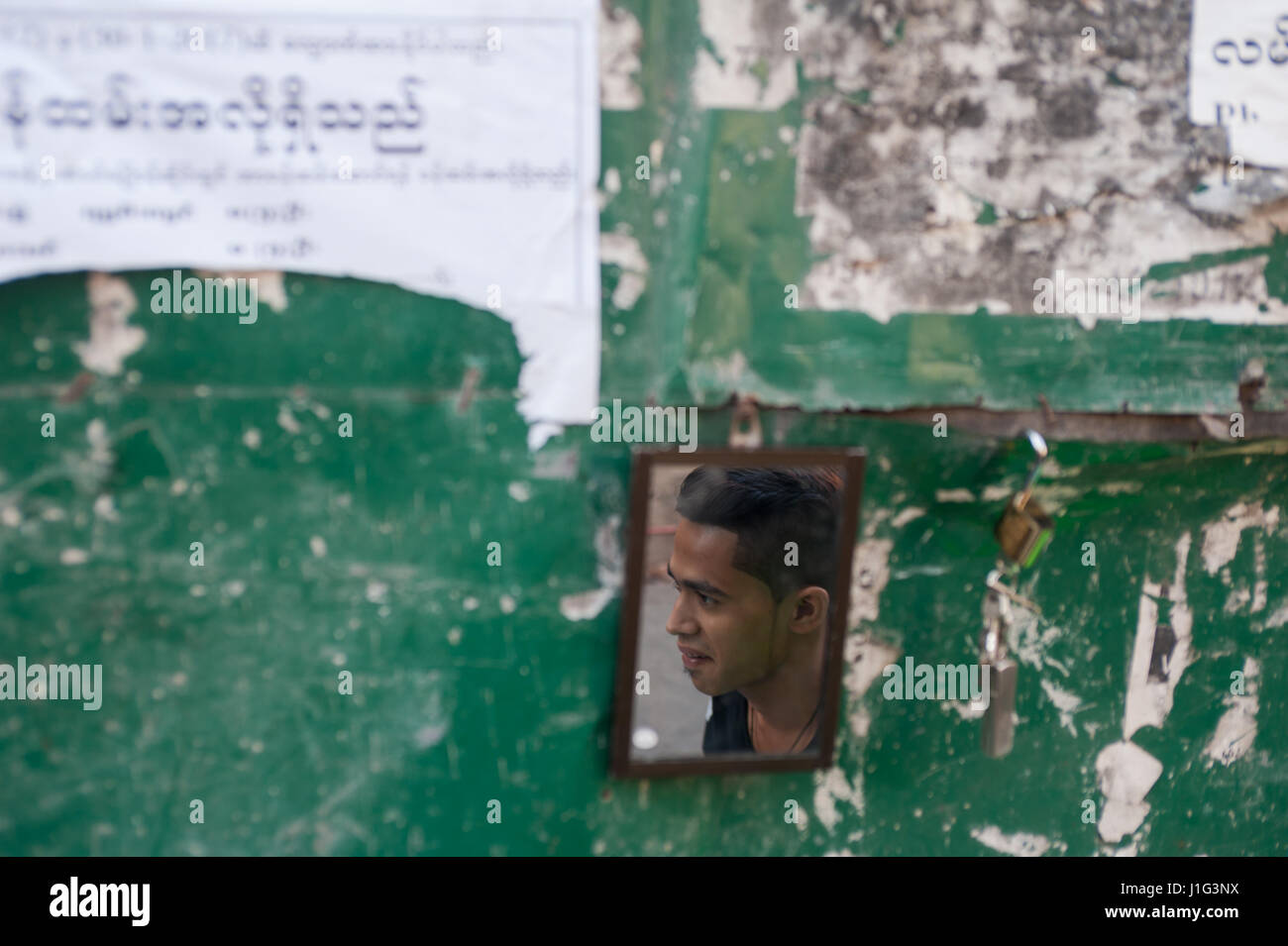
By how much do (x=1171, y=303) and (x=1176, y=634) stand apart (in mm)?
807

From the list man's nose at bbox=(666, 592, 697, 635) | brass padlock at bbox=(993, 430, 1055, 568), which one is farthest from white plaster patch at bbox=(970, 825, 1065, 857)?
man's nose at bbox=(666, 592, 697, 635)

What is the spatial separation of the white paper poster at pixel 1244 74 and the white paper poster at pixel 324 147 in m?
1.34

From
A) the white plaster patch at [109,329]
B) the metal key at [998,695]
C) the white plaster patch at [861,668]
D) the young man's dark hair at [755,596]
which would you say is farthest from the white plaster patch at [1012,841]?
the white plaster patch at [109,329]

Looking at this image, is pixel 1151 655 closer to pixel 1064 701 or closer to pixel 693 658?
pixel 1064 701

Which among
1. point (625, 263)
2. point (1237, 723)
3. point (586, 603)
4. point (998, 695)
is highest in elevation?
point (625, 263)

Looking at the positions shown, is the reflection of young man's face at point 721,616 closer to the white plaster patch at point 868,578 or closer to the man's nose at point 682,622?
the man's nose at point 682,622

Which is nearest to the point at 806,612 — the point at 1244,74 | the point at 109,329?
the point at 1244,74

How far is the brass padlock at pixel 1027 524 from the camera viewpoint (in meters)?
2.02

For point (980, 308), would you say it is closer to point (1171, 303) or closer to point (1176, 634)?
point (1171, 303)

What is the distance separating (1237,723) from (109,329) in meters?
2.75

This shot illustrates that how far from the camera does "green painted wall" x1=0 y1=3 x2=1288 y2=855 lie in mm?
1906

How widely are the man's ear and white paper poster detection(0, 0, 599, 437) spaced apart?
4.16 feet

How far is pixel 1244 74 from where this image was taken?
2.12 metres

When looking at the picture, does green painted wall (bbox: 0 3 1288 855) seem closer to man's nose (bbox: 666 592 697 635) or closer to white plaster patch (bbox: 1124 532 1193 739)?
white plaster patch (bbox: 1124 532 1193 739)
